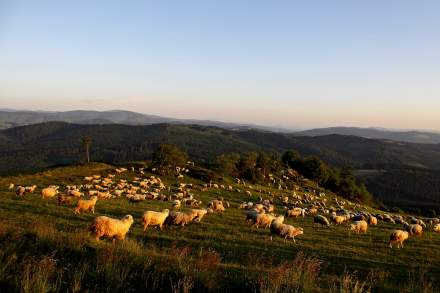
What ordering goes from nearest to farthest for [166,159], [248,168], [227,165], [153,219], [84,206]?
1. [153,219]
2. [84,206]
3. [166,159]
4. [227,165]
5. [248,168]

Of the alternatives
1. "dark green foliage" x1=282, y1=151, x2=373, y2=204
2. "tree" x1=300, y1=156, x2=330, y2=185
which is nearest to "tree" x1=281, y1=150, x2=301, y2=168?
"dark green foliage" x1=282, y1=151, x2=373, y2=204

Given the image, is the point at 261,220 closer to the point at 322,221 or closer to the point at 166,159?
the point at 322,221

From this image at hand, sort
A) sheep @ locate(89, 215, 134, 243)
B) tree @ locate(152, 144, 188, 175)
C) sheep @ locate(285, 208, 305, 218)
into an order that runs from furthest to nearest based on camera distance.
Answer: tree @ locate(152, 144, 188, 175), sheep @ locate(285, 208, 305, 218), sheep @ locate(89, 215, 134, 243)

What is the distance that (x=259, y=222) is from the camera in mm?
27188

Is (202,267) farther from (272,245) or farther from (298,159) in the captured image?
(298,159)

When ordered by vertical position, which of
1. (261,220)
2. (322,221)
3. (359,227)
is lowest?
(322,221)

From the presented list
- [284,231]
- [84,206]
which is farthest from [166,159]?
[284,231]

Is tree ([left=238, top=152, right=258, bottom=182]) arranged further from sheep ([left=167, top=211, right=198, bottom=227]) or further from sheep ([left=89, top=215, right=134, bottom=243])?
sheep ([left=89, top=215, right=134, bottom=243])

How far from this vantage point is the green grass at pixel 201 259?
24.6 feet

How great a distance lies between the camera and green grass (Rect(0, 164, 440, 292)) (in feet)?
24.6

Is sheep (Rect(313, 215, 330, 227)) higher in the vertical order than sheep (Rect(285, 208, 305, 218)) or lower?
higher

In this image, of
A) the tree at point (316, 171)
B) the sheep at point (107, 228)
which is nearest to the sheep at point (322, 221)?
the sheep at point (107, 228)

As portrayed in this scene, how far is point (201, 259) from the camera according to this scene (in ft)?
32.7

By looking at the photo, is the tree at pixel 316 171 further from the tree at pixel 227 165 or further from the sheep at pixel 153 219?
the sheep at pixel 153 219
